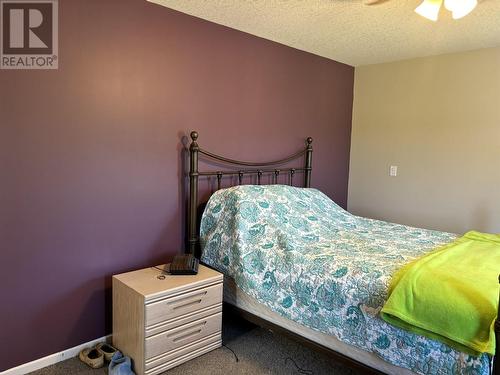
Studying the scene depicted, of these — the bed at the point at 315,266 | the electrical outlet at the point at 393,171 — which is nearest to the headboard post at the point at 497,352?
the bed at the point at 315,266

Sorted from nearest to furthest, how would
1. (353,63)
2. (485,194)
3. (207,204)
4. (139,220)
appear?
(139,220) → (207,204) → (485,194) → (353,63)

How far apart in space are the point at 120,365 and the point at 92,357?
0.29 meters

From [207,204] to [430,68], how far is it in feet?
8.12

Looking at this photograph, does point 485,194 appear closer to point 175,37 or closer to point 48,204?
point 175,37

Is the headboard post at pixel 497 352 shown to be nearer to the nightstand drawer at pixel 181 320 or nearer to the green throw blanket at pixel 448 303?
the green throw blanket at pixel 448 303

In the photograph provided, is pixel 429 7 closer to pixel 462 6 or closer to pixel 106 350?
pixel 462 6

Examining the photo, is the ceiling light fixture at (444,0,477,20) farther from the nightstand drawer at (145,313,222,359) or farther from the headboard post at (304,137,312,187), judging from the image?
the nightstand drawer at (145,313,222,359)

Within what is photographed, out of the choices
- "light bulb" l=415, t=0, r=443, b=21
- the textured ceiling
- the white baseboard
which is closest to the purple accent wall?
the white baseboard

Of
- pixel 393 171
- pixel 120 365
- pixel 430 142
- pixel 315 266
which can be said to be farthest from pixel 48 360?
pixel 430 142

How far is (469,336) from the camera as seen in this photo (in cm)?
145

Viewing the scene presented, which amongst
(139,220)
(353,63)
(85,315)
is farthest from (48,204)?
(353,63)

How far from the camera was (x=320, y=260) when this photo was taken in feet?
6.82

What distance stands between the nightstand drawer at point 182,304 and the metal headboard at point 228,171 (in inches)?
18.8

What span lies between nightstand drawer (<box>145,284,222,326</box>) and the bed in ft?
0.56
